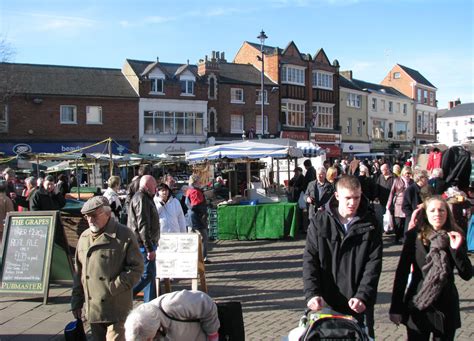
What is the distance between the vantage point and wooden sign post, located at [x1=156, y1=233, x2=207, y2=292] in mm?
7250

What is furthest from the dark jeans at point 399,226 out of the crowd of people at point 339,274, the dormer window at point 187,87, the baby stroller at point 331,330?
the dormer window at point 187,87

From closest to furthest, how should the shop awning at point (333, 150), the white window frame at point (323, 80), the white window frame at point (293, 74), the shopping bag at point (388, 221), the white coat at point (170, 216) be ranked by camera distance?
the white coat at point (170, 216) < the shopping bag at point (388, 221) < the white window frame at point (293, 74) < the shop awning at point (333, 150) < the white window frame at point (323, 80)

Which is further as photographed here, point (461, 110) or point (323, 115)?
point (461, 110)

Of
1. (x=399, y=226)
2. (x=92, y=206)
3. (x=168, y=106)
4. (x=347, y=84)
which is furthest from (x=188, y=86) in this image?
(x=92, y=206)

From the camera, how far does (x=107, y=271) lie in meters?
4.43

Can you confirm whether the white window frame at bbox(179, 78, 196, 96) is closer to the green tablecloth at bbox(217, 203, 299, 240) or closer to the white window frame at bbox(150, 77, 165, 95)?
the white window frame at bbox(150, 77, 165, 95)

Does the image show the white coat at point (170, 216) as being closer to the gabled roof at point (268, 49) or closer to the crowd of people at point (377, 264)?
the crowd of people at point (377, 264)

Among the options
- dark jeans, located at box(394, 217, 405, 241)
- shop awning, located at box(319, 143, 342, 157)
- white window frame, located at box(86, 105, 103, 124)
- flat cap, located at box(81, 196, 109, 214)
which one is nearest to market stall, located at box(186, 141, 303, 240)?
dark jeans, located at box(394, 217, 405, 241)

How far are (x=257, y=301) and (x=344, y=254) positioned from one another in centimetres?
391

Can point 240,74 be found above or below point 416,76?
below

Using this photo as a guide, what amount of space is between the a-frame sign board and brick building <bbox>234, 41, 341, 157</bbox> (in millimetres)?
37532

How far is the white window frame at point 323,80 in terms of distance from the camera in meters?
49.2

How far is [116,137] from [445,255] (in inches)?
1371

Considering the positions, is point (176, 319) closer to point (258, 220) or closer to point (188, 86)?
point (258, 220)
